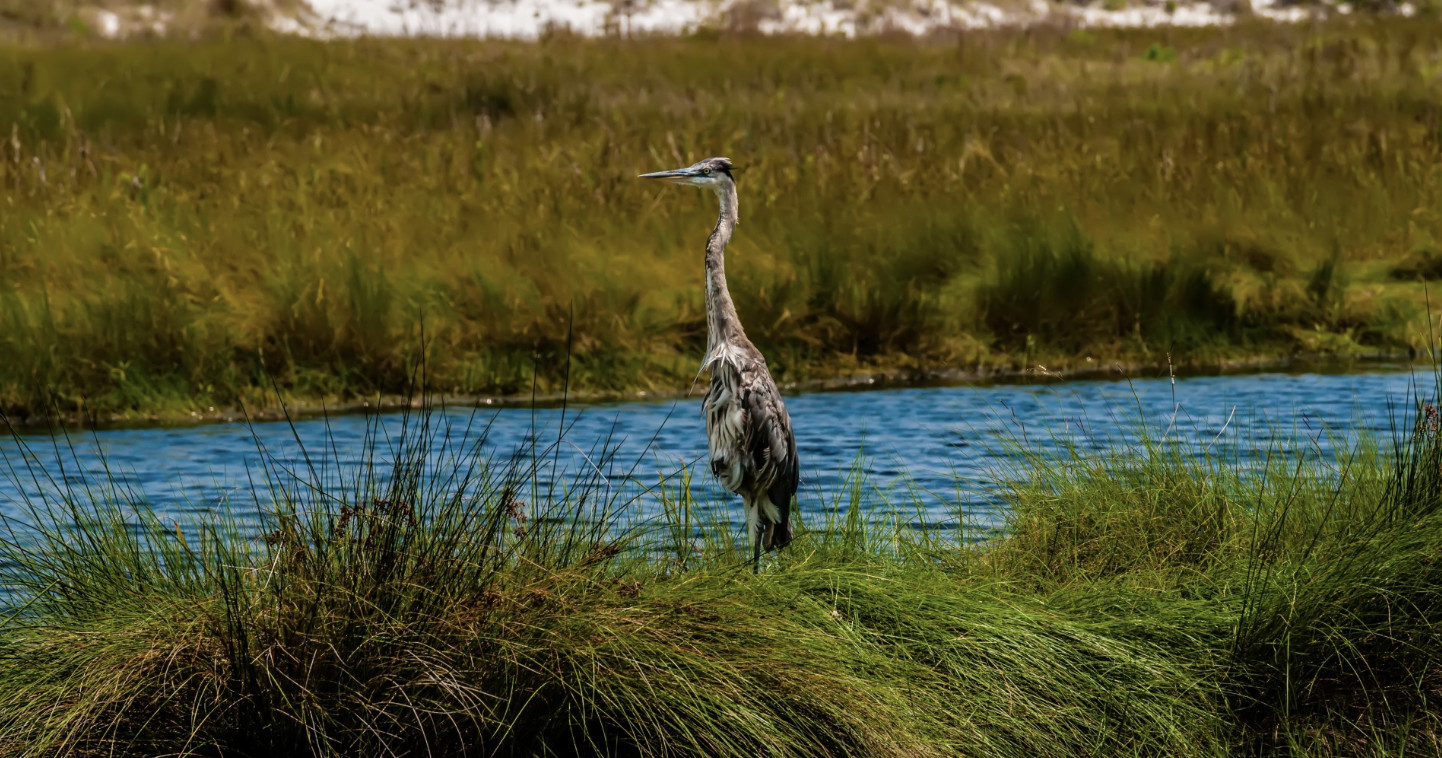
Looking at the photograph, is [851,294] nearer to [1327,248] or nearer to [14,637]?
[1327,248]

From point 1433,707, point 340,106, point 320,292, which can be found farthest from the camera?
point 340,106

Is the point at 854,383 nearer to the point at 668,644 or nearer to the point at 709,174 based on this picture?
the point at 709,174

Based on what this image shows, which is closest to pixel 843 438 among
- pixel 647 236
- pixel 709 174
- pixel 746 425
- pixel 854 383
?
pixel 854 383

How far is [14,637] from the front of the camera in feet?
13.9

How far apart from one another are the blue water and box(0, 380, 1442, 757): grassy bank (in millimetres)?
1574

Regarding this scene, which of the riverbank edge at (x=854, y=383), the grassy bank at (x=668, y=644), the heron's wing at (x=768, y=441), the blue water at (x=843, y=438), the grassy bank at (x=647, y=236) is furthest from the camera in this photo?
the grassy bank at (x=647, y=236)

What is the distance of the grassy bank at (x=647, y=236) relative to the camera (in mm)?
10047

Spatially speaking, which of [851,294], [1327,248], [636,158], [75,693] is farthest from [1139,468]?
[636,158]

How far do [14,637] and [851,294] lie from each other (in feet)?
24.0

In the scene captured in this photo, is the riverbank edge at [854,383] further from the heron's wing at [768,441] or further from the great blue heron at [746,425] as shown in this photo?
the heron's wing at [768,441]

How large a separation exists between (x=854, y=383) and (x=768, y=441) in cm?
487

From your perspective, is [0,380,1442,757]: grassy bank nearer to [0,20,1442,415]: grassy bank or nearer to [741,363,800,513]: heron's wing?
[741,363,800,513]: heron's wing

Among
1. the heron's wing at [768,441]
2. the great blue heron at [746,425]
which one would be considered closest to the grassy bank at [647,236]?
the great blue heron at [746,425]

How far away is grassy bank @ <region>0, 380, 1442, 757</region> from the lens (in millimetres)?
4047
